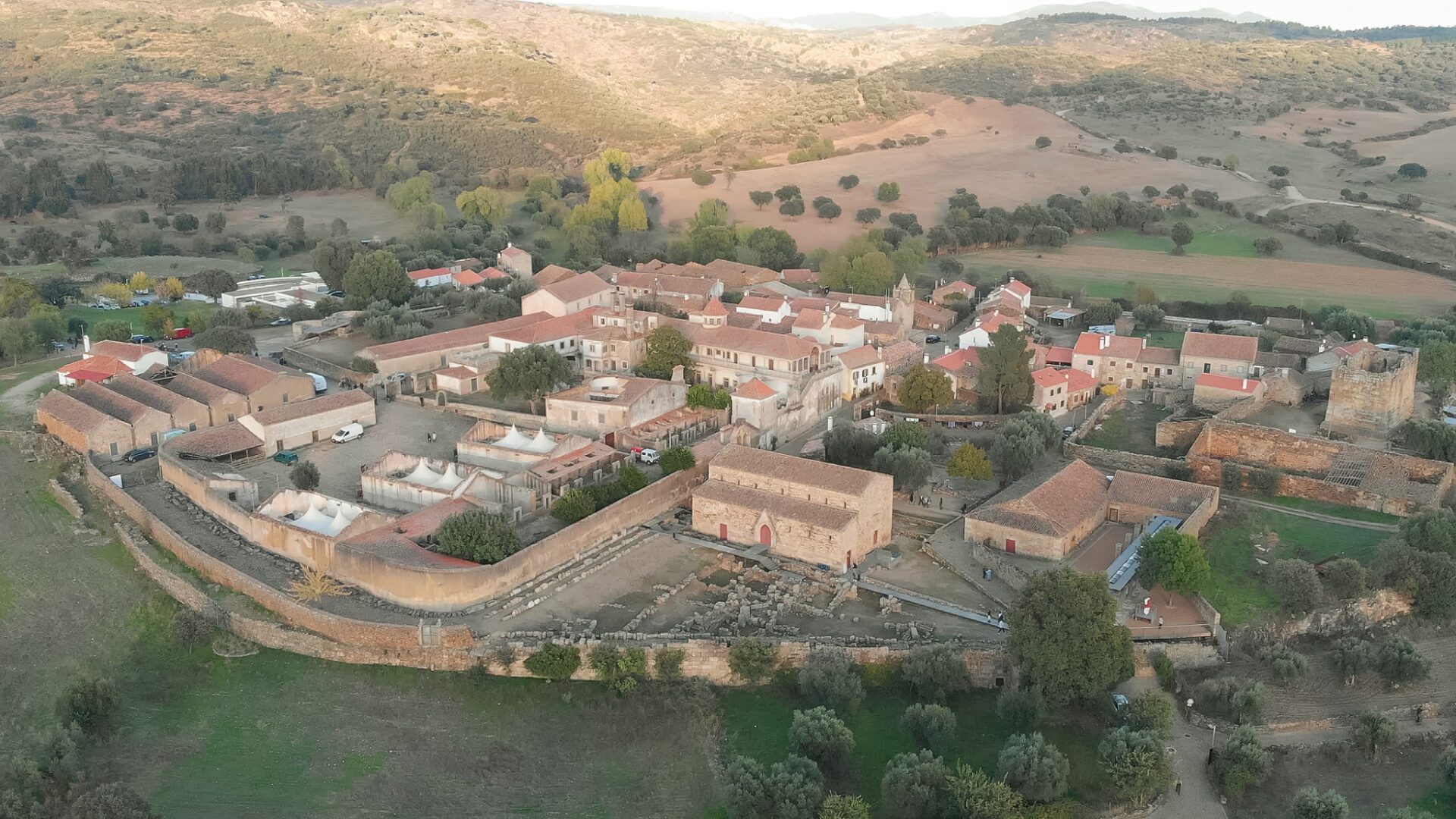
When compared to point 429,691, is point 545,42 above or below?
above

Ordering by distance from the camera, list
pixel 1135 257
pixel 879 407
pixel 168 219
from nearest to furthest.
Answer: pixel 879 407 → pixel 1135 257 → pixel 168 219

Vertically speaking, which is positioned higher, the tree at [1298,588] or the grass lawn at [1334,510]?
the tree at [1298,588]

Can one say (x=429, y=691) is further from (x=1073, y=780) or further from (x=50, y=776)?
(x=1073, y=780)

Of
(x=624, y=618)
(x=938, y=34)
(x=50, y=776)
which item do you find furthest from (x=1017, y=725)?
(x=938, y=34)

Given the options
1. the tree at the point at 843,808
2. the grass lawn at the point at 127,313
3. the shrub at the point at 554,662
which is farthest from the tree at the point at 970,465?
the grass lawn at the point at 127,313

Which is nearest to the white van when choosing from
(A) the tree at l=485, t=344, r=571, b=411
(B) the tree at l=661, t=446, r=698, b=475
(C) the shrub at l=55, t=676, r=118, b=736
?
(A) the tree at l=485, t=344, r=571, b=411

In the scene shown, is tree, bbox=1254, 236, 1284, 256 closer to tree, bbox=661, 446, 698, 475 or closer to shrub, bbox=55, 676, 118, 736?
tree, bbox=661, 446, 698, 475

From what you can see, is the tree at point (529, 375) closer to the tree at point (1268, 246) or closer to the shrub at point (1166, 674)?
the shrub at point (1166, 674)
